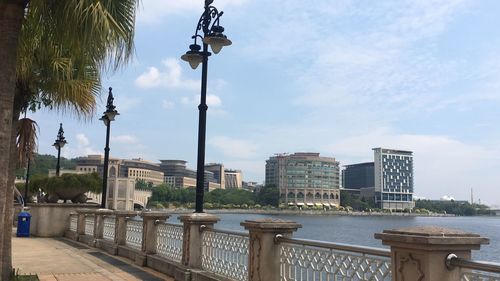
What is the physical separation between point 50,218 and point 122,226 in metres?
8.12

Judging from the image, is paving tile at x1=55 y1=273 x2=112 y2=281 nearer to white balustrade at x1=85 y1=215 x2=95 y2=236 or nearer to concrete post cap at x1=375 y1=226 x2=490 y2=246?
concrete post cap at x1=375 y1=226 x2=490 y2=246

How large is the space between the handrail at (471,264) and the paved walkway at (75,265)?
6.86 m

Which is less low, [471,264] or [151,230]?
[471,264]

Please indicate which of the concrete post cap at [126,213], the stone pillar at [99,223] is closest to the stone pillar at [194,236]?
the concrete post cap at [126,213]

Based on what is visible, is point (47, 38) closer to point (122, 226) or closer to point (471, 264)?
point (471, 264)

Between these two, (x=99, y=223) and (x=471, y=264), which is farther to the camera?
(x=99, y=223)

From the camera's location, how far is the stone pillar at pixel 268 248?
7.40 m

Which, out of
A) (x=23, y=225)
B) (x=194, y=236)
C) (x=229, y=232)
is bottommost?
(x=23, y=225)

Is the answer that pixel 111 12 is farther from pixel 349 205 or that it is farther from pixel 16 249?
pixel 349 205

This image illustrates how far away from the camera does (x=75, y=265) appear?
11914 millimetres

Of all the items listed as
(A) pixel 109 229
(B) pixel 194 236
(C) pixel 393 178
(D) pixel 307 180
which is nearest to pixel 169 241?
(B) pixel 194 236

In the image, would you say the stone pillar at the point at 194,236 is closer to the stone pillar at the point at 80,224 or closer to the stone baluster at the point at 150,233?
the stone baluster at the point at 150,233

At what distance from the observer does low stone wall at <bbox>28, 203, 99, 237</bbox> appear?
21.0m

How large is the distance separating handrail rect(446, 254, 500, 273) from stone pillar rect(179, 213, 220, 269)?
6.08 m
